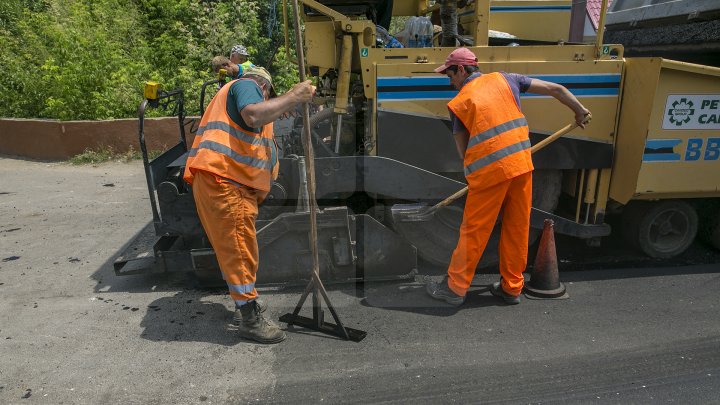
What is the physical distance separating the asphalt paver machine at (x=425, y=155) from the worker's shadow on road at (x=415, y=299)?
0.12 metres

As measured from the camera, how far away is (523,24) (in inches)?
176

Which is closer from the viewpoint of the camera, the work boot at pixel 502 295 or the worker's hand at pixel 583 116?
the worker's hand at pixel 583 116

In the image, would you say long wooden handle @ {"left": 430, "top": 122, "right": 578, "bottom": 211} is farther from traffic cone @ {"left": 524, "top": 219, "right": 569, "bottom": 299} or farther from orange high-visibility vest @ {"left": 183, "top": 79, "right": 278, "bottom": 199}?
orange high-visibility vest @ {"left": 183, "top": 79, "right": 278, "bottom": 199}

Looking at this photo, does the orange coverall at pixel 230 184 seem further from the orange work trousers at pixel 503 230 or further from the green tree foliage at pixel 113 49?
the green tree foliage at pixel 113 49

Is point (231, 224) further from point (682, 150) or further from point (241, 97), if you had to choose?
point (682, 150)

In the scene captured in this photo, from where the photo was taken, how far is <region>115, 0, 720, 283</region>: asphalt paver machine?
3574 mm

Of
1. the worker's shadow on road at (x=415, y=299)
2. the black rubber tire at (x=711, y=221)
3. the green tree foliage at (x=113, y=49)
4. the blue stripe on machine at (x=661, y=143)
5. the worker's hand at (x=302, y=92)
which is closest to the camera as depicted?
the worker's hand at (x=302, y=92)

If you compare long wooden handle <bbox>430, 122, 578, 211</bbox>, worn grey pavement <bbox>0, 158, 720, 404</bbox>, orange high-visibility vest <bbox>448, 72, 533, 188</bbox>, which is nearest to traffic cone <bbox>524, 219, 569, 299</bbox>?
Result: worn grey pavement <bbox>0, 158, 720, 404</bbox>

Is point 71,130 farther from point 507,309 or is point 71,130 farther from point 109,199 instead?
point 507,309

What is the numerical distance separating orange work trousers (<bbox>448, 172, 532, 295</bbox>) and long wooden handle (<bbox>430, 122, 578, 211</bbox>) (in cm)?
30

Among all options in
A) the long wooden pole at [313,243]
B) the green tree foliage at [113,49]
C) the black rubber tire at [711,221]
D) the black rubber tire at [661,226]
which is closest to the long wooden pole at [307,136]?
the long wooden pole at [313,243]

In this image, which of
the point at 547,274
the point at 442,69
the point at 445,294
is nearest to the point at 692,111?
the point at 547,274

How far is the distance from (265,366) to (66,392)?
1034mm

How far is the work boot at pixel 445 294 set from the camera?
11.5 ft
